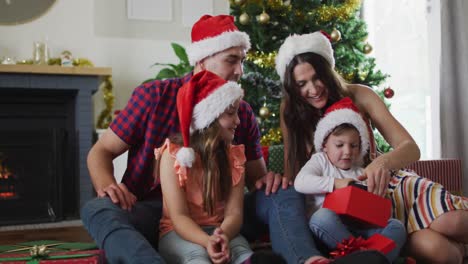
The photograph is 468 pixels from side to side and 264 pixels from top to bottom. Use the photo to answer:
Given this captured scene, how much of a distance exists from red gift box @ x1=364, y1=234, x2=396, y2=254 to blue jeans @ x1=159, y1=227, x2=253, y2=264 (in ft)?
1.07

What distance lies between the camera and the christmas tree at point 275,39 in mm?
3322

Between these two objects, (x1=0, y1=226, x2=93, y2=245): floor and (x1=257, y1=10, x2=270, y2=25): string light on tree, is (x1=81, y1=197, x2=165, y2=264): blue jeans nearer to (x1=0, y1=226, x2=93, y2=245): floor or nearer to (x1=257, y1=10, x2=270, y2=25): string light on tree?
(x1=0, y1=226, x2=93, y2=245): floor

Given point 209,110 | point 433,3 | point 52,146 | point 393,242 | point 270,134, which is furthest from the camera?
point 433,3

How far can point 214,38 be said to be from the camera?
2.01 metres

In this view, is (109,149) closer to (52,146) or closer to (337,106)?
(337,106)

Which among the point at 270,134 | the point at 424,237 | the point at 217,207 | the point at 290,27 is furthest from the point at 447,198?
the point at 290,27

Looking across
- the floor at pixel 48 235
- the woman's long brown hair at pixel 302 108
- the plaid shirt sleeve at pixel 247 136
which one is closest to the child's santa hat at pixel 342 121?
the woman's long brown hair at pixel 302 108

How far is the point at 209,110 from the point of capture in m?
1.61

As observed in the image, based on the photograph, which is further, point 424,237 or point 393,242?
point 424,237

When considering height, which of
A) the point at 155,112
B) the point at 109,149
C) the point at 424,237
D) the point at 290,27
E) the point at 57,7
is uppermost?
the point at 57,7

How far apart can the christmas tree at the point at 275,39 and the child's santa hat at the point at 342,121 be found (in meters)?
1.41

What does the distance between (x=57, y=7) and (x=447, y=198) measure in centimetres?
326

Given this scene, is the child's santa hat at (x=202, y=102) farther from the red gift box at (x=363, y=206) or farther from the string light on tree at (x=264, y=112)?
the string light on tree at (x=264, y=112)

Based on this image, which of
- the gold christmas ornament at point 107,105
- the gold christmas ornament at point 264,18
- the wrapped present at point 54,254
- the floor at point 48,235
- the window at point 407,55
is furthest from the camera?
the window at point 407,55
